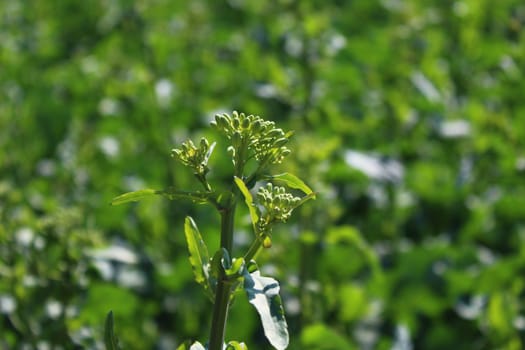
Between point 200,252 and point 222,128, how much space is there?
0.69ft

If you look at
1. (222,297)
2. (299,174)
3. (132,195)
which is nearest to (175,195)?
(132,195)

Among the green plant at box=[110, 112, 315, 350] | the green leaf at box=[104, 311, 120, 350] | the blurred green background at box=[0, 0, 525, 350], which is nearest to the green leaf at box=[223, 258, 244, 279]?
the green plant at box=[110, 112, 315, 350]

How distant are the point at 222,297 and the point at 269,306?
10 centimetres

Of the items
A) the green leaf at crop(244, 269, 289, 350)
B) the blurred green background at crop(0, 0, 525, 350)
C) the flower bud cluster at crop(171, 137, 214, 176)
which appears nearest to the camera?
the green leaf at crop(244, 269, 289, 350)

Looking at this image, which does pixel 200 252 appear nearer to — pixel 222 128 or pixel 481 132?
pixel 222 128

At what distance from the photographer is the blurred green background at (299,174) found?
8.46 feet

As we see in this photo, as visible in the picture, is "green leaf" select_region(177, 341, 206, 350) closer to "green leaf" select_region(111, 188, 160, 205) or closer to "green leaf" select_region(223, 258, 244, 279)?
"green leaf" select_region(223, 258, 244, 279)

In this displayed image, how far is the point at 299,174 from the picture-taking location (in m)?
2.64

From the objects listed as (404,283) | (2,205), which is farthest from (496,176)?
(2,205)

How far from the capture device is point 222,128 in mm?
1438

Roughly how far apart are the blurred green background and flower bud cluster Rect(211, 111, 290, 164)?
0.85 metres

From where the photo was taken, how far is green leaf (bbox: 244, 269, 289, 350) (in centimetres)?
130

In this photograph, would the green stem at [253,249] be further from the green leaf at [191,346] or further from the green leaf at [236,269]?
the green leaf at [191,346]

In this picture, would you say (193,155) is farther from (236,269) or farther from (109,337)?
(109,337)
